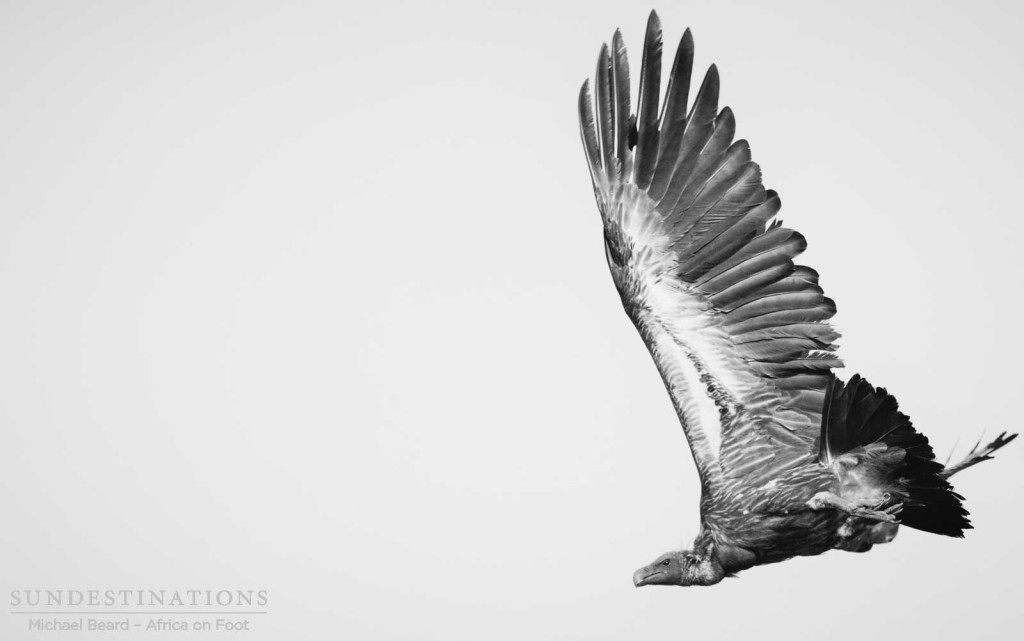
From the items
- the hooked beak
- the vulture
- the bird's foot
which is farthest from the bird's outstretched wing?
the hooked beak

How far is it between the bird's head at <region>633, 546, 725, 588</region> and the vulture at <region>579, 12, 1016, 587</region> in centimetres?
1

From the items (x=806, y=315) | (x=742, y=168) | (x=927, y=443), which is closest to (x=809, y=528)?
(x=927, y=443)

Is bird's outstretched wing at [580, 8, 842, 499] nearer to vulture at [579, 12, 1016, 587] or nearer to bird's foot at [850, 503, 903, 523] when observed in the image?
vulture at [579, 12, 1016, 587]

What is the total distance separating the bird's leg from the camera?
7.91m

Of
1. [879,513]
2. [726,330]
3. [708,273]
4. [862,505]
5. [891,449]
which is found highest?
[708,273]

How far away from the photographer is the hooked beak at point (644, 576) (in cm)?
857

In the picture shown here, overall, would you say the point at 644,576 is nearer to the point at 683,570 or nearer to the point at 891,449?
the point at 683,570

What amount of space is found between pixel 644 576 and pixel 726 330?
6.88ft

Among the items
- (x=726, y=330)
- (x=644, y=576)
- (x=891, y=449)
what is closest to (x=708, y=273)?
(x=726, y=330)

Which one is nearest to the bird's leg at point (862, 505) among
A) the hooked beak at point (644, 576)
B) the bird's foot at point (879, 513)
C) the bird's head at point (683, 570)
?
the bird's foot at point (879, 513)

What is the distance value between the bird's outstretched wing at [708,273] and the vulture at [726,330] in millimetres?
11

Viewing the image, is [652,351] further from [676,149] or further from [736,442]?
[676,149]

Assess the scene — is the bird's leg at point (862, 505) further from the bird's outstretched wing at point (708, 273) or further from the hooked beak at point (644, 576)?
the hooked beak at point (644, 576)

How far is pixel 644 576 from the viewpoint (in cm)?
859
